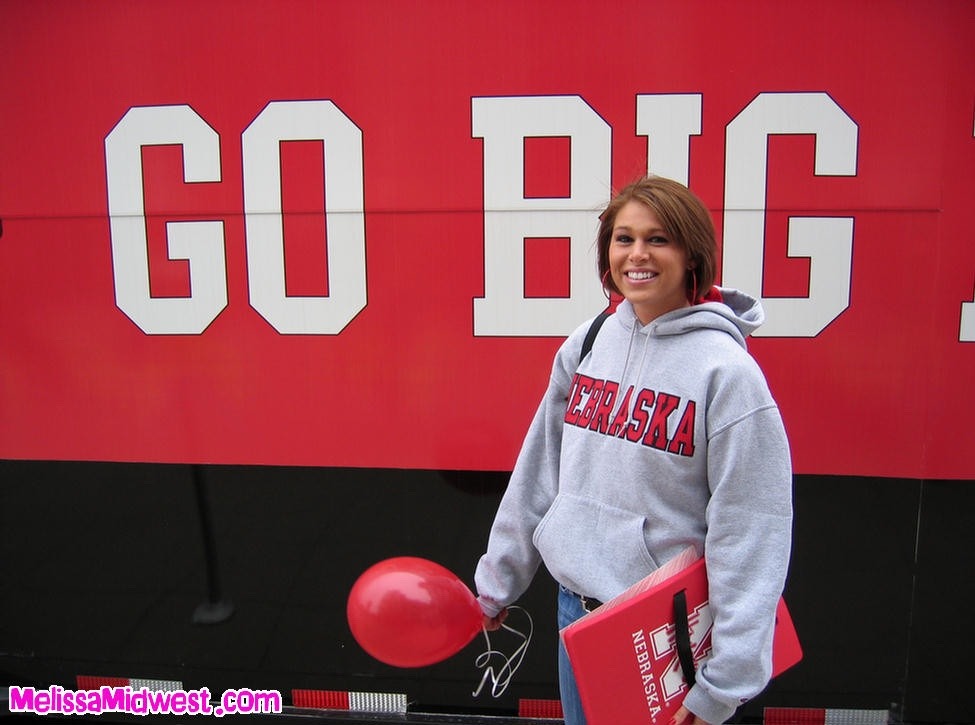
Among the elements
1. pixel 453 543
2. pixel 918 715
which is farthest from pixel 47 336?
pixel 918 715

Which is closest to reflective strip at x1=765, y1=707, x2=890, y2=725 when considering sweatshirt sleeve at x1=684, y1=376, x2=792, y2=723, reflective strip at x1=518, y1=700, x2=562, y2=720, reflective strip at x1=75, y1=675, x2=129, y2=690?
reflective strip at x1=518, y1=700, x2=562, y2=720

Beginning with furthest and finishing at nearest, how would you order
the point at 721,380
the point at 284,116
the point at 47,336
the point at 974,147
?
1. the point at 47,336
2. the point at 284,116
3. the point at 974,147
4. the point at 721,380

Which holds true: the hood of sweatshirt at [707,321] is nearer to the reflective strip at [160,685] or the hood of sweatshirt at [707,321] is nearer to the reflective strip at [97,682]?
the reflective strip at [160,685]

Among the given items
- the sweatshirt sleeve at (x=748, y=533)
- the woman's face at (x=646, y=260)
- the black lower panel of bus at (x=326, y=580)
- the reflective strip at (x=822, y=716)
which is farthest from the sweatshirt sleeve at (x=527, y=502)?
the reflective strip at (x=822, y=716)

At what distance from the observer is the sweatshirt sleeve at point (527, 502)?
1.33m

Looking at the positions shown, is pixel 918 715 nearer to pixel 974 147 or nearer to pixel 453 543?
pixel 453 543

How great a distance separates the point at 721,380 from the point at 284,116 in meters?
1.35

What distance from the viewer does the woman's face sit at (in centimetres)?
109

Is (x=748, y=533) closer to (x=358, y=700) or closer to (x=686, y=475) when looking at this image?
(x=686, y=475)

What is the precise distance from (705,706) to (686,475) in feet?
1.14

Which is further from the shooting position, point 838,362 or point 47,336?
point 47,336

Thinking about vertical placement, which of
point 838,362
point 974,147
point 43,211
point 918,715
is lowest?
point 918,715

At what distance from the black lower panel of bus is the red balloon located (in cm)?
54

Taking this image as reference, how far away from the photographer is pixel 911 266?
173 centimetres
